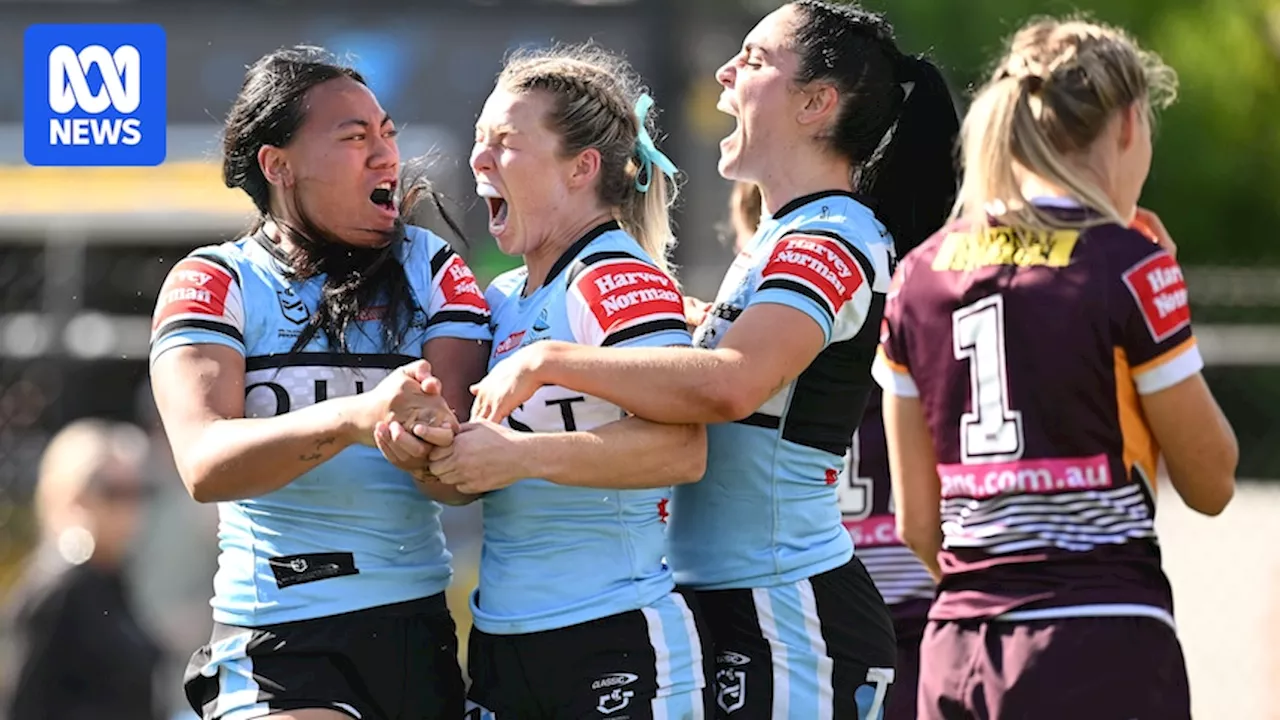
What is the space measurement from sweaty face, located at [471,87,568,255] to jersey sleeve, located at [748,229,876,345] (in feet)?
Answer: 1.34

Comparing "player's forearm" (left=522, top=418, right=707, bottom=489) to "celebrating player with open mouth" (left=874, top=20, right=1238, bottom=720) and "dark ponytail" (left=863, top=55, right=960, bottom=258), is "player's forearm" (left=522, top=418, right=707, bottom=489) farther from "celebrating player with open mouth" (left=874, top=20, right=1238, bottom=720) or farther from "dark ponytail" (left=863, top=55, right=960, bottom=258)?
"dark ponytail" (left=863, top=55, right=960, bottom=258)

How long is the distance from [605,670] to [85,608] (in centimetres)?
355

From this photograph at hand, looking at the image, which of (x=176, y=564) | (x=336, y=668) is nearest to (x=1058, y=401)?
(x=336, y=668)

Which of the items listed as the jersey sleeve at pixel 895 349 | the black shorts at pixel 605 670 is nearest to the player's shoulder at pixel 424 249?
the black shorts at pixel 605 670

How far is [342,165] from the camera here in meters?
3.28

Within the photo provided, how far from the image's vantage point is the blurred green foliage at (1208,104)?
53.9 feet

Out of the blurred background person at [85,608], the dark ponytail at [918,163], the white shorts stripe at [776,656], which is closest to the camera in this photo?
the white shorts stripe at [776,656]

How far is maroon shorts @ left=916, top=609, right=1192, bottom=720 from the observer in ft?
9.77

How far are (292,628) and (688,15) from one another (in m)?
8.47

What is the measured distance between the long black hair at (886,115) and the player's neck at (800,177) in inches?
1.8

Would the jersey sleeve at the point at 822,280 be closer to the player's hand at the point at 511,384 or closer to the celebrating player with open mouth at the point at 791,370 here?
→ the celebrating player with open mouth at the point at 791,370

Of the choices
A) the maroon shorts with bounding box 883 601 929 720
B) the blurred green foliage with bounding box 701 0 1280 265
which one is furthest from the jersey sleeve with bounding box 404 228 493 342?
the blurred green foliage with bounding box 701 0 1280 265

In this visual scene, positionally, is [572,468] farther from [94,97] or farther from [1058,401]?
[94,97]

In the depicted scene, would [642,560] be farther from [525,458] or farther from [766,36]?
[766,36]
